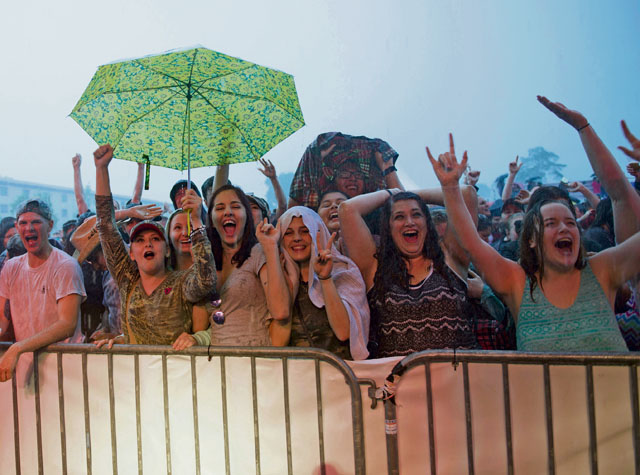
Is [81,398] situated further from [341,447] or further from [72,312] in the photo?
[341,447]

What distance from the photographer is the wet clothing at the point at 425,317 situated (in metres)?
3.04

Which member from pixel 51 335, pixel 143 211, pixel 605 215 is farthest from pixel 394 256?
pixel 51 335

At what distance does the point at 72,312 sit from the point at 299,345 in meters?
1.61

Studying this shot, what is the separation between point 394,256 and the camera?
11.0ft

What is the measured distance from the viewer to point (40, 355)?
3.44 m

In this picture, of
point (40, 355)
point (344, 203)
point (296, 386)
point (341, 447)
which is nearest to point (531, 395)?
point (341, 447)

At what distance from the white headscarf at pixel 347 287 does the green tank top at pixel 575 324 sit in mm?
847

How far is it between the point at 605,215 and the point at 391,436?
7.14ft

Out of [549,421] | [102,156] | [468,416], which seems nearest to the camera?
[549,421]

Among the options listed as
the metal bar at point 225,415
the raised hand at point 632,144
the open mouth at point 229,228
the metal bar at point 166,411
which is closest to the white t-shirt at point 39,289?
the metal bar at point 166,411

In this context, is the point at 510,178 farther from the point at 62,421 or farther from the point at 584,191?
the point at 62,421

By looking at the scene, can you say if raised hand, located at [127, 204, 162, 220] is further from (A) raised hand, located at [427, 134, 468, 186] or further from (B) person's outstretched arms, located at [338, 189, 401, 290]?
(A) raised hand, located at [427, 134, 468, 186]

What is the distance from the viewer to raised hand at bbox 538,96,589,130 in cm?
317

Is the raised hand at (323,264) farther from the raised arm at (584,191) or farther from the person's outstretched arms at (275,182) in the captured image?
the raised arm at (584,191)
